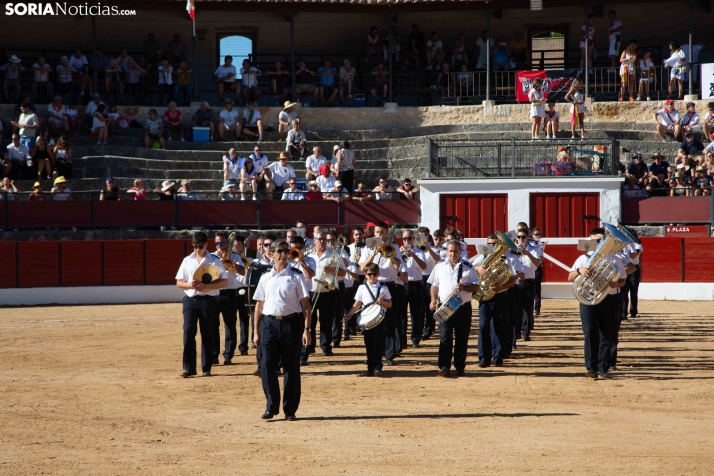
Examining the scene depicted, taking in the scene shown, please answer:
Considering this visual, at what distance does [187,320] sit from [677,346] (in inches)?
296

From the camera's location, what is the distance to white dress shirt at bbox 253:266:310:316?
980 cm

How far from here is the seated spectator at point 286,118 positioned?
28.7 meters

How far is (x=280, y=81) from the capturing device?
31375 millimetres

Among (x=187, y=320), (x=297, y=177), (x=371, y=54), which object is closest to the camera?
(x=187, y=320)

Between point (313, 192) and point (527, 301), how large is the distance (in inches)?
393

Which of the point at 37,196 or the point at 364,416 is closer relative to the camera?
the point at 364,416

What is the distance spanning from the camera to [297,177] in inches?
1054

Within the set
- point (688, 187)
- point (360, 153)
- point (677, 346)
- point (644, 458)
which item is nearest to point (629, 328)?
point (677, 346)

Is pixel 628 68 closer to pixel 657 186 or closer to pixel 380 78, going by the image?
pixel 657 186

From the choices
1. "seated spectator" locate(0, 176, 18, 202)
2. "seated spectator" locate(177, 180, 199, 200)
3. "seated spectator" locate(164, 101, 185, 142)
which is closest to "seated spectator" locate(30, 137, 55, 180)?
"seated spectator" locate(0, 176, 18, 202)

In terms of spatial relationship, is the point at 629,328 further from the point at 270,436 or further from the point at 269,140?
the point at 269,140

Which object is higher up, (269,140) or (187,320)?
(269,140)

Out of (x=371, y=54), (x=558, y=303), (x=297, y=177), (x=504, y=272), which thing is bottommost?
(x=558, y=303)

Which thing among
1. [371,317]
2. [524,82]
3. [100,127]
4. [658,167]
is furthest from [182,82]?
[371,317]
